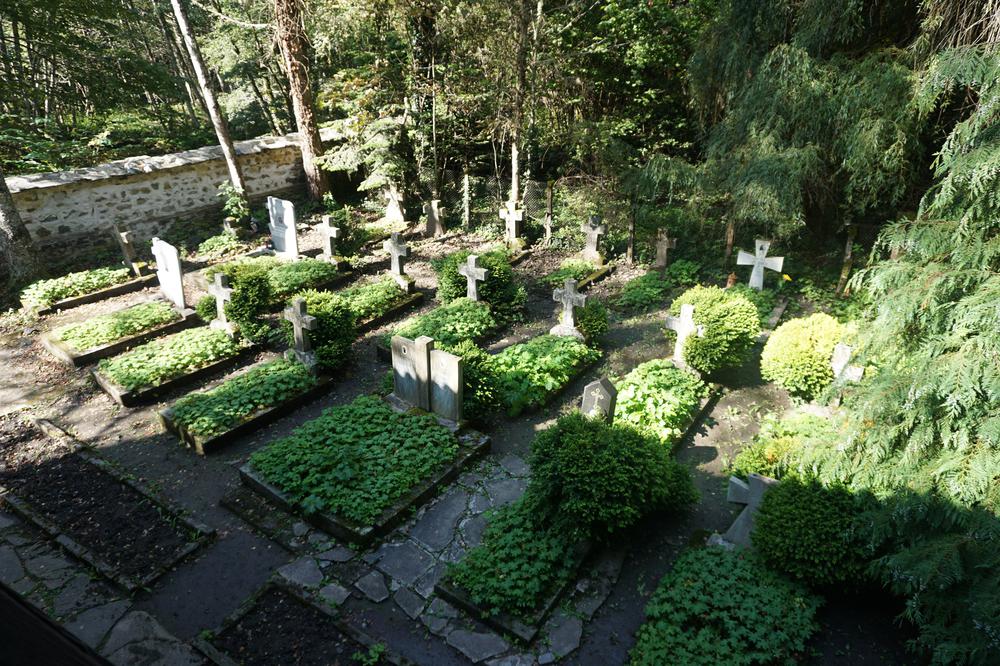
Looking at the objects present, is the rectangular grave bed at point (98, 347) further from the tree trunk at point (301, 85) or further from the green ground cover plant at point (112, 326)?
the tree trunk at point (301, 85)

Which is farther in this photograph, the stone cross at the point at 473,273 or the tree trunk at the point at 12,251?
the tree trunk at the point at 12,251

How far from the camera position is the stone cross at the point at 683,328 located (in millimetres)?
7527

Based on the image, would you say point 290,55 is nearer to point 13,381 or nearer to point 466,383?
point 13,381

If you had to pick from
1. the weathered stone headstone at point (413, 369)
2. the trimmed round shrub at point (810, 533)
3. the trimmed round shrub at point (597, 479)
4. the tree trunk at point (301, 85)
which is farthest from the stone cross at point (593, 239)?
the tree trunk at point (301, 85)

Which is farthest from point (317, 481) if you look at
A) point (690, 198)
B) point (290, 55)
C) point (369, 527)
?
point (290, 55)

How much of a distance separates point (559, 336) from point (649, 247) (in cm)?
435

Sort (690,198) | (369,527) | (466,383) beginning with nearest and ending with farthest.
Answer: (369,527) < (466,383) < (690,198)

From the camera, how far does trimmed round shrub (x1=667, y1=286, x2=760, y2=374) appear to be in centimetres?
737

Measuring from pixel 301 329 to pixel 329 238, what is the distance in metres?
4.25

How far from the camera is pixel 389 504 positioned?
5500 mm

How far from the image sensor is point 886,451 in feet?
15.3

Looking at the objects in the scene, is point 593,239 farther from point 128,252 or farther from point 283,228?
point 128,252

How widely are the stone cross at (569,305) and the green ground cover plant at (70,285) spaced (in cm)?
800

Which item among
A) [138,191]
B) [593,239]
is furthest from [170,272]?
[593,239]
